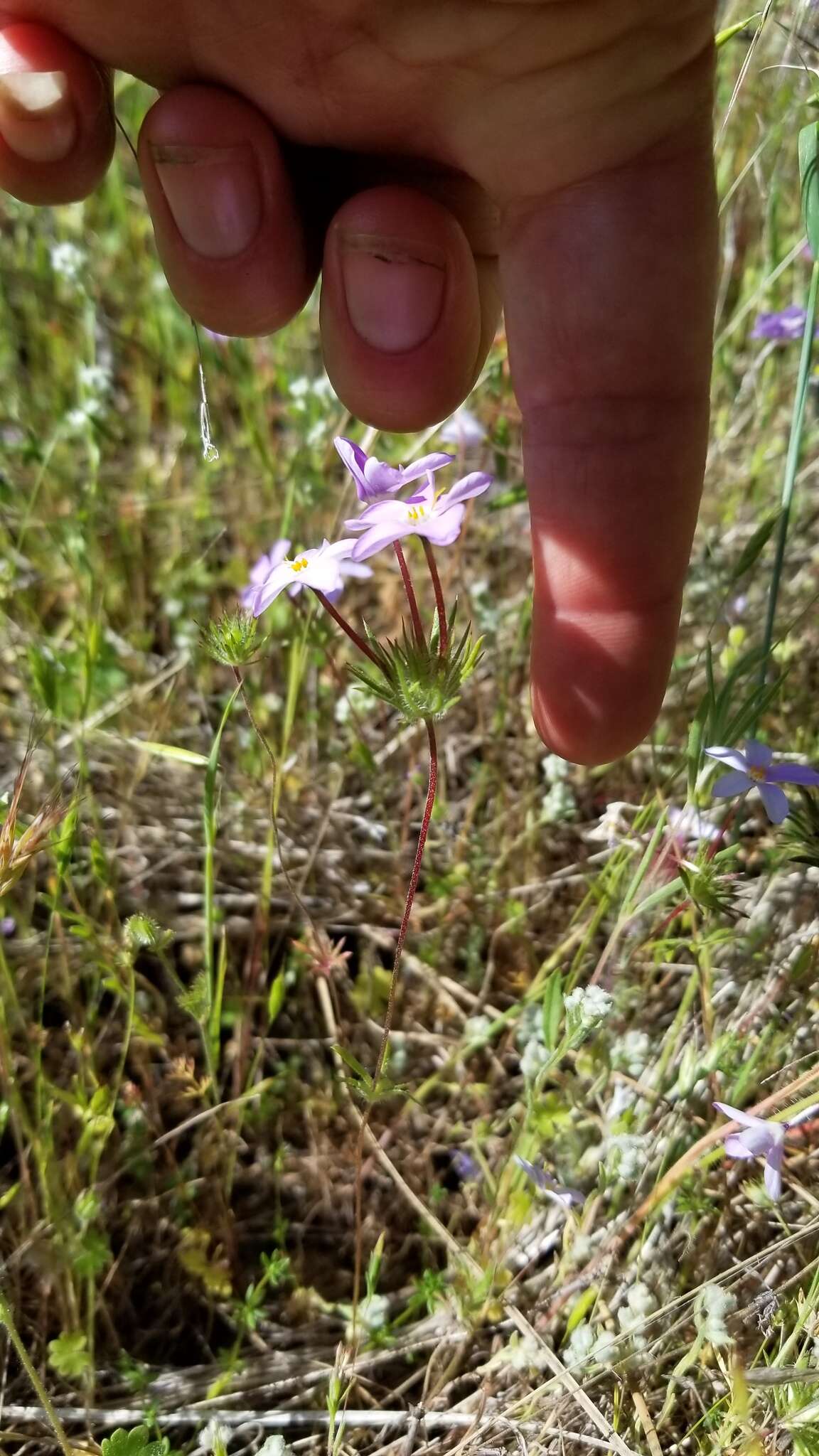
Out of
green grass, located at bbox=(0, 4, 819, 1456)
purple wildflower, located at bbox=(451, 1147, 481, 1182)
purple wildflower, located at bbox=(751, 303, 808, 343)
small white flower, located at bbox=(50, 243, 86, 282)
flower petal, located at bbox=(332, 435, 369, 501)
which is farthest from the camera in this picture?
small white flower, located at bbox=(50, 243, 86, 282)

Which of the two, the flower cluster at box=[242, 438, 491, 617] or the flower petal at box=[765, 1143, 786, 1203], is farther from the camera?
the flower petal at box=[765, 1143, 786, 1203]

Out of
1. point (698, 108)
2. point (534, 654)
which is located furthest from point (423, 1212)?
point (698, 108)

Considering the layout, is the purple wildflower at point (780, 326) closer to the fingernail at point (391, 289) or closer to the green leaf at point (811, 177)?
the green leaf at point (811, 177)

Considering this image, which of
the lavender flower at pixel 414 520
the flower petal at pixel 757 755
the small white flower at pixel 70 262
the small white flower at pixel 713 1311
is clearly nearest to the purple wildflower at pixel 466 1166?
the small white flower at pixel 713 1311

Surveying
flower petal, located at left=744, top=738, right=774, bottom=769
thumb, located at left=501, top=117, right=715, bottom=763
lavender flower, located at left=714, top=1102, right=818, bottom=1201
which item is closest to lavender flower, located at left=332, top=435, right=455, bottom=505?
Result: thumb, located at left=501, top=117, right=715, bottom=763

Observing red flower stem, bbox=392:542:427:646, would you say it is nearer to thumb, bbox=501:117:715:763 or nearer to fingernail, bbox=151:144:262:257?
thumb, bbox=501:117:715:763

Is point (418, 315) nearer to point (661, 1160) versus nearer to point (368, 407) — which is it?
point (368, 407)
